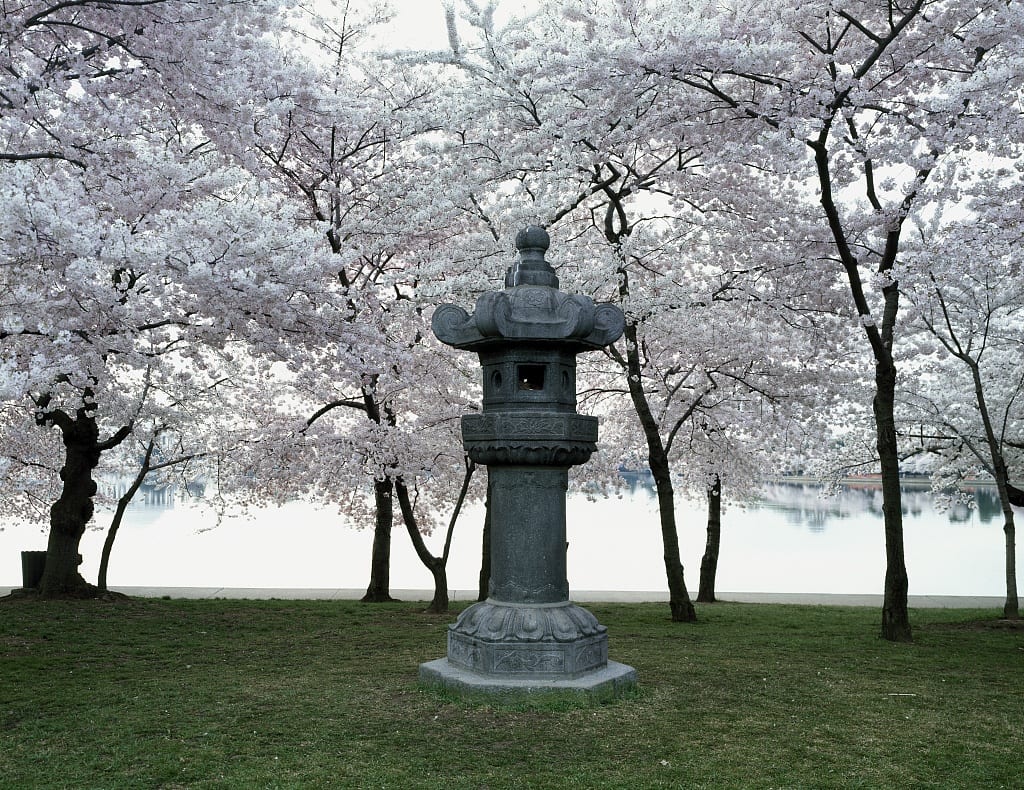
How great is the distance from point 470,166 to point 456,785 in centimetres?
1013

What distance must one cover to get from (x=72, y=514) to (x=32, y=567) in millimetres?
2471

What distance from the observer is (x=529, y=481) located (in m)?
7.86

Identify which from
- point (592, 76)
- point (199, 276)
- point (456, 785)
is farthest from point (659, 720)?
point (592, 76)

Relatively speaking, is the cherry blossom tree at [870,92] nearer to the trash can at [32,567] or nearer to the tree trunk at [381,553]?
the tree trunk at [381,553]

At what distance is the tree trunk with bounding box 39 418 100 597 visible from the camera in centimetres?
1520

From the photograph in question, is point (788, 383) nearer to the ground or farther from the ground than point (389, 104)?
nearer to the ground

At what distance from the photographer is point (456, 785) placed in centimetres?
553

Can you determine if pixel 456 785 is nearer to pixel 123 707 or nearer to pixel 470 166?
pixel 123 707

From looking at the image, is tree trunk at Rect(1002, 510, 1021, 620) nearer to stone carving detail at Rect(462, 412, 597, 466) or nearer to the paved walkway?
the paved walkway

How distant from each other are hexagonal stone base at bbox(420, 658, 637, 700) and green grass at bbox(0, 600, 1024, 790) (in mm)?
127

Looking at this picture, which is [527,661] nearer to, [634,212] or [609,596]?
[634,212]

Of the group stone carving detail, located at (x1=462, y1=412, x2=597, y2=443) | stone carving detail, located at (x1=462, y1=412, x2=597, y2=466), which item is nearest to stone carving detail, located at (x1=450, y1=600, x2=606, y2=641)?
stone carving detail, located at (x1=462, y1=412, x2=597, y2=466)

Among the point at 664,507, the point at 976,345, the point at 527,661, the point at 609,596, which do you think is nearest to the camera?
the point at 527,661

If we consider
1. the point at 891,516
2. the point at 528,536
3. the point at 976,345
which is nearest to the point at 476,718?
the point at 528,536
